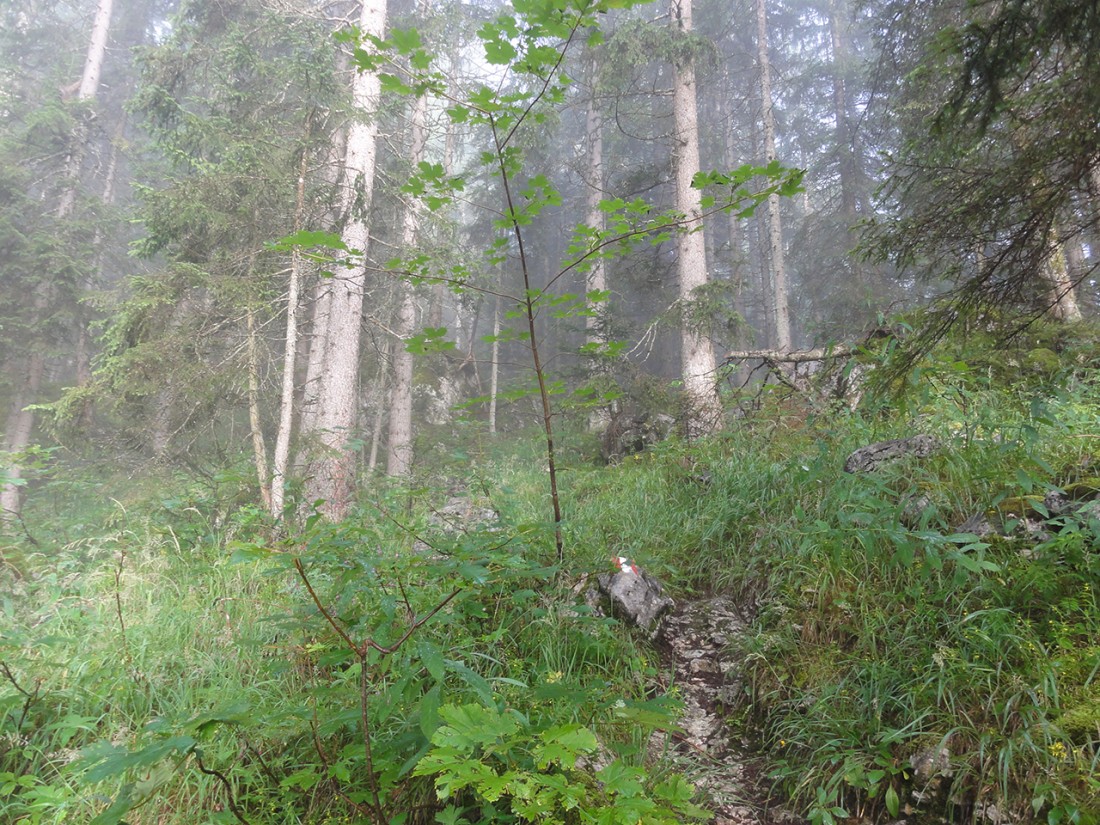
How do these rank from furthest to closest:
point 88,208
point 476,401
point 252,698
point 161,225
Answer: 1. point 88,208
2. point 161,225
3. point 476,401
4. point 252,698

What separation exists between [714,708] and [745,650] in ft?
Answer: 1.33

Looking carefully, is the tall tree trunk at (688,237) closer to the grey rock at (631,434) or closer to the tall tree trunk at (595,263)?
the grey rock at (631,434)

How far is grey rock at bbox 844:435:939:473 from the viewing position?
3867mm

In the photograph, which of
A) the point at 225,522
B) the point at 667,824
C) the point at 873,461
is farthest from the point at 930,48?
the point at 225,522

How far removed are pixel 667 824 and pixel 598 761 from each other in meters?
0.91

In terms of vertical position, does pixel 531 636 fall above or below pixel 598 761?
above

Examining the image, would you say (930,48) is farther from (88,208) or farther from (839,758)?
(88,208)

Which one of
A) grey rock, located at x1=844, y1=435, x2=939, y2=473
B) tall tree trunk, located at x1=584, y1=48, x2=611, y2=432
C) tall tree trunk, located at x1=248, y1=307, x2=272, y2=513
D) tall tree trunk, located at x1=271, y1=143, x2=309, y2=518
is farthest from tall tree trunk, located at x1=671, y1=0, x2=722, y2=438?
tall tree trunk, located at x1=248, y1=307, x2=272, y2=513

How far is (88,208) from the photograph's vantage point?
15.0 metres

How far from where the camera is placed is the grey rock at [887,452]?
3.87 m

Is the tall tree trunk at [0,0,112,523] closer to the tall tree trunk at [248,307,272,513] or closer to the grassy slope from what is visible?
the tall tree trunk at [248,307,272,513]

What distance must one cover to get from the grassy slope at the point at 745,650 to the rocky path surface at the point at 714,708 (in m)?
0.15

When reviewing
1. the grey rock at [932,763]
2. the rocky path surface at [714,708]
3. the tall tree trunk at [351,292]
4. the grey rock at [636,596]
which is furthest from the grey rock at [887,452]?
the tall tree trunk at [351,292]

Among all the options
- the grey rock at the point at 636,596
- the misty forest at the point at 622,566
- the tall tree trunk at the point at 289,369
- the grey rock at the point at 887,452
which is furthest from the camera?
the tall tree trunk at the point at 289,369
